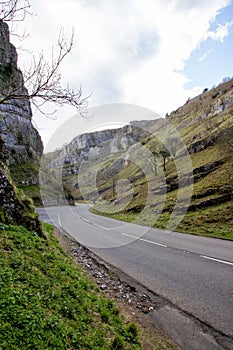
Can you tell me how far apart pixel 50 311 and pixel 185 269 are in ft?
18.5

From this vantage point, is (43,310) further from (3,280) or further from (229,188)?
(229,188)

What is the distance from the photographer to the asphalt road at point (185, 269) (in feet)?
17.8

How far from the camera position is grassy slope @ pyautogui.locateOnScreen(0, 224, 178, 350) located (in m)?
3.20

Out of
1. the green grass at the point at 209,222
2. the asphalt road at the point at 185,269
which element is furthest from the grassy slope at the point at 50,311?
the green grass at the point at 209,222

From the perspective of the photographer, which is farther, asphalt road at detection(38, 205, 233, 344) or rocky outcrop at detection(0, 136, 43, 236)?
rocky outcrop at detection(0, 136, 43, 236)

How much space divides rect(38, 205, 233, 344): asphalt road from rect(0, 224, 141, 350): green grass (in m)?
1.89

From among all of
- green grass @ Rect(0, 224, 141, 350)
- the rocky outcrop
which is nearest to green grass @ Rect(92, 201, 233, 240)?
green grass @ Rect(0, 224, 141, 350)

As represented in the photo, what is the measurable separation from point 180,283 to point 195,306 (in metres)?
1.39

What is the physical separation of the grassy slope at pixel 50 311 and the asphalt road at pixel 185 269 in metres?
1.61

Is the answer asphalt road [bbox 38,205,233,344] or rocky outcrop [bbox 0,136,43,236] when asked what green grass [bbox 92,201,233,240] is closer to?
asphalt road [bbox 38,205,233,344]

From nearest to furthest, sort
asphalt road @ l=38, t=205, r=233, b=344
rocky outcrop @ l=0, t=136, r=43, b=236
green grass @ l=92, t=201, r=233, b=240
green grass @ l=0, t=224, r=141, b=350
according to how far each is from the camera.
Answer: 1. green grass @ l=0, t=224, r=141, b=350
2. asphalt road @ l=38, t=205, r=233, b=344
3. rocky outcrop @ l=0, t=136, r=43, b=236
4. green grass @ l=92, t=201, r=233, b=240

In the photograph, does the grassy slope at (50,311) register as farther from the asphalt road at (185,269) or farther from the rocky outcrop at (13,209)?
the rocky outcrop at (13,209)

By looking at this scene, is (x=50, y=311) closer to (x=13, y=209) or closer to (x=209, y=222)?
(x=13, y=209)

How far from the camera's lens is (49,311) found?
3.94 metres
